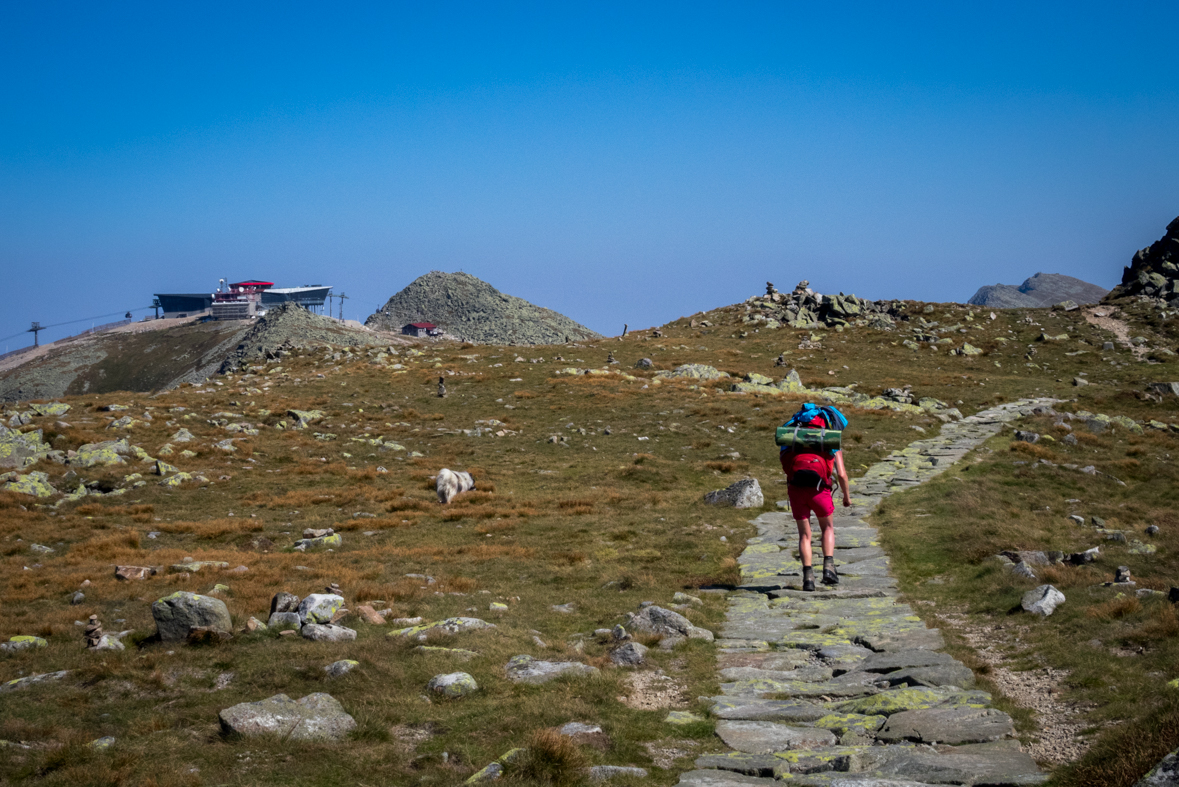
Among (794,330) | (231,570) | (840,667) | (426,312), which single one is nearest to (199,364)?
(426,312)

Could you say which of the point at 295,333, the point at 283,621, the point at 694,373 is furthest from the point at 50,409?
the point at 295,333

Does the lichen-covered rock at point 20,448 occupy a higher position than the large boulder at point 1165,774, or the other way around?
the lichen-covered rock at point 20,448

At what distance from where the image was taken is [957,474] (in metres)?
24.8

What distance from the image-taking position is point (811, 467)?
13.4 m

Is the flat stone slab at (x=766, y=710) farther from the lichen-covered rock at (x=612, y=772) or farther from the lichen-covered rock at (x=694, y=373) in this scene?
the lichen-covered rock at (x=694, y=373)

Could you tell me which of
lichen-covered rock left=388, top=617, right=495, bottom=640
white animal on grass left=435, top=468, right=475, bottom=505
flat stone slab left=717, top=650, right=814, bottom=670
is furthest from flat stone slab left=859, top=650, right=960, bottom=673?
white animal on grass left=435, top=468, right=475, bottom=505

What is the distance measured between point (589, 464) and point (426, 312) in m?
165

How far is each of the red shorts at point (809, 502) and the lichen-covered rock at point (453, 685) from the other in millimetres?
7001

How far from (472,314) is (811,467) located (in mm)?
174471

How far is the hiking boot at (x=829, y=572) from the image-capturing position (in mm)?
13680

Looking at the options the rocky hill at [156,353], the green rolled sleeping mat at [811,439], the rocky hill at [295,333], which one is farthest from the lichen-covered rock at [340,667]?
the rocky hill at [156,353]

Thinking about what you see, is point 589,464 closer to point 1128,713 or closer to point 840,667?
point 840,667

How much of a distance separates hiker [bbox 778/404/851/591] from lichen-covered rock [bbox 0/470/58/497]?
24002mm

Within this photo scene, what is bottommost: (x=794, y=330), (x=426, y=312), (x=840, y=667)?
(x=840, y=667)
